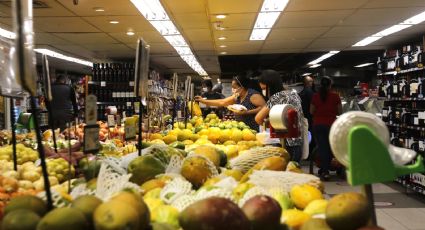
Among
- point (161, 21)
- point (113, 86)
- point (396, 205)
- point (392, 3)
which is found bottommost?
point (396, 205)

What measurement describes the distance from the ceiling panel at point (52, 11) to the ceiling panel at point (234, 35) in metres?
3.08

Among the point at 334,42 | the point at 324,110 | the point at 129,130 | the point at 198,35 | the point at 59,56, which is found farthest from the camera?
the point at 59,56

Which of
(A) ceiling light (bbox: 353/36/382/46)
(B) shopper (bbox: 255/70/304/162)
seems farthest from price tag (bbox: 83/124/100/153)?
(A) ceiling light (bbox: 353/36/382/46)

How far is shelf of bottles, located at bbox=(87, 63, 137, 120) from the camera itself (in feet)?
37.6

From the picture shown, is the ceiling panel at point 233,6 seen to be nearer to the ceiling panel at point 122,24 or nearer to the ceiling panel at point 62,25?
the ceiling panel at point 122,24

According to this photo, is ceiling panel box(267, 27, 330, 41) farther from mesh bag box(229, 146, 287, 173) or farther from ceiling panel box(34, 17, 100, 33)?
mesh bag box(229, 146, 287, 173)

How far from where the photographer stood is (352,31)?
8.87 meters

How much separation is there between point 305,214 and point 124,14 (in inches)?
238

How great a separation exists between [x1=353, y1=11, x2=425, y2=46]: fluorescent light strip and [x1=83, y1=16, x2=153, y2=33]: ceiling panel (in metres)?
4.47

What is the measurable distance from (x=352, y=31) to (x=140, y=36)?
413cm

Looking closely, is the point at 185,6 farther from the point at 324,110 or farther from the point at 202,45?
the point at 202,45

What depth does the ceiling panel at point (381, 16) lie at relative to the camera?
22.7 feet

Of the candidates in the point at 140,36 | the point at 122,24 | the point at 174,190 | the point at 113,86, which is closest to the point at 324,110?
the point at 140,36

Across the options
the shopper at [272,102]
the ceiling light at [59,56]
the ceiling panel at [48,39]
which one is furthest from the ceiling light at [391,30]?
the ceiling light at [59,56]
